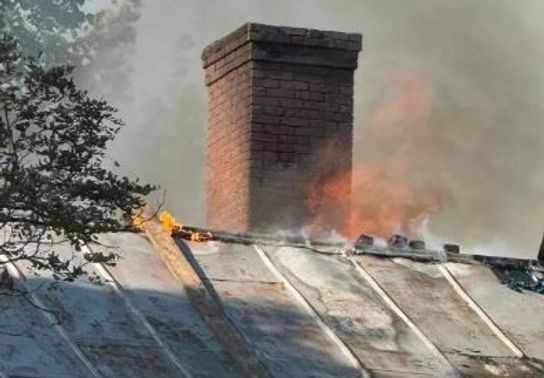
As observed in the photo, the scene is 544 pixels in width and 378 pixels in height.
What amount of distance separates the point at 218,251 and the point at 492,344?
2346mm

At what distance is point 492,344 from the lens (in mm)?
12047

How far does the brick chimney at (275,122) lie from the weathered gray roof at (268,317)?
159cm

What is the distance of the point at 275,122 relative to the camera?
15039 mm

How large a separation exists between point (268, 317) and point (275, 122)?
12.2 ft

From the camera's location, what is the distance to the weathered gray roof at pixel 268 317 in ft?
34.4

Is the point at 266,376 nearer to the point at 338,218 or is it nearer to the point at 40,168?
the point at 40,168

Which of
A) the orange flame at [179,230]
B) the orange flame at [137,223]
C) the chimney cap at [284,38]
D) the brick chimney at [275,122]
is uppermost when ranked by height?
the chimney cap at [284,38]

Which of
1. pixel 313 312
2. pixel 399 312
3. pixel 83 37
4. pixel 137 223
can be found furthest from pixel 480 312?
pixel 83 37

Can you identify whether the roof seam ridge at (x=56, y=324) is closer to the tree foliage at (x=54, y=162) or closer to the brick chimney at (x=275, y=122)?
the tree foliage at (x=54, y=162)

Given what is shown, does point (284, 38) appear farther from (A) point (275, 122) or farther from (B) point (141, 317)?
(B) point (141, 317)

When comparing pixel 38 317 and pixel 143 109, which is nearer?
pixel 38 317

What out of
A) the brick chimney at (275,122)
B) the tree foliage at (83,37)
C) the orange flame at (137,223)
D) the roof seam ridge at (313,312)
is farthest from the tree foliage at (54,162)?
the tree foliage at (83,37)

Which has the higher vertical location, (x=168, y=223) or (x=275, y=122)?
(x=275, y=122)

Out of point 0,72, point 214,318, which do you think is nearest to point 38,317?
point 214,318
